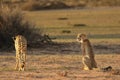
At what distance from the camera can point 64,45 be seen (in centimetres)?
2616

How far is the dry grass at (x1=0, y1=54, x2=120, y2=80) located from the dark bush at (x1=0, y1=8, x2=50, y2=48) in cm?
323

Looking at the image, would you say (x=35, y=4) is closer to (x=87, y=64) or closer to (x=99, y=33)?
(x=99, y=33)

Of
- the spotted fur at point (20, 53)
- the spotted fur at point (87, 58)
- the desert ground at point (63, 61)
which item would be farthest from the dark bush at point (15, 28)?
the spotted fur at point (87, 58)

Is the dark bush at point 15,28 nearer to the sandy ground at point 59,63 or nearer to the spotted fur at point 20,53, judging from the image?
the sandy ground at point 59,63

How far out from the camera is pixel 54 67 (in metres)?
18.6

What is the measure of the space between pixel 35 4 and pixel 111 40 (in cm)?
5166

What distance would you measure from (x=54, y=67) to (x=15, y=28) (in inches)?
308

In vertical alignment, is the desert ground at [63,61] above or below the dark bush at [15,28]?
below

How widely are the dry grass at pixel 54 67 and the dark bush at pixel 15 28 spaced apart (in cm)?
323

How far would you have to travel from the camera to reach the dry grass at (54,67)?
52.1 feet

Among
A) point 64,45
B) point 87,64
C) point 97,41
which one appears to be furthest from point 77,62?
point 97,41

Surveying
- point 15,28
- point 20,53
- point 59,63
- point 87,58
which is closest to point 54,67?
point 59,63

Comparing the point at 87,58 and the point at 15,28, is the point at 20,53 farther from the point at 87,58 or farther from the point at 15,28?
the point at 15,28

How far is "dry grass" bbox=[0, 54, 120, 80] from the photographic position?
52.1ft
